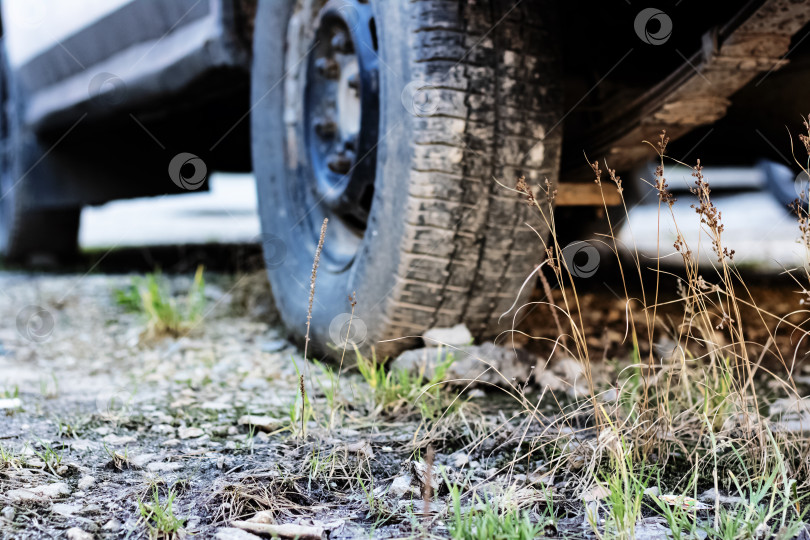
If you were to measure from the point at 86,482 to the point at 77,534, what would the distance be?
0.19 metres

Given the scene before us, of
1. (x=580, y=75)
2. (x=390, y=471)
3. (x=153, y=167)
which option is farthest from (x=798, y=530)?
(x=153, y=167)

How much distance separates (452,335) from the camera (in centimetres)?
168

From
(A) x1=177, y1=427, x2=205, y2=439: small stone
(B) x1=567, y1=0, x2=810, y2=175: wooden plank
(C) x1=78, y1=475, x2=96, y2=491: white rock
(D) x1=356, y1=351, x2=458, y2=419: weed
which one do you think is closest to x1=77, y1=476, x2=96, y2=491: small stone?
(C) x1=78, y1=475, x2=96, y2=491: white rock

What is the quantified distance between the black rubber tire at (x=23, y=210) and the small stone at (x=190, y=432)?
248 cm

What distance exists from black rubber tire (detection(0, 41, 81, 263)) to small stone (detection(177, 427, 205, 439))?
8.15 ft

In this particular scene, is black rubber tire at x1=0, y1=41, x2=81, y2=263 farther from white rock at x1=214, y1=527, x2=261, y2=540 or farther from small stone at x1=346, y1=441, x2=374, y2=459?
white rock at x1=214, y1=527, x2=261, y2=540

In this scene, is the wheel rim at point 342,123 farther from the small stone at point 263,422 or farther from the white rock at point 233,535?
the white rock at point 233,535

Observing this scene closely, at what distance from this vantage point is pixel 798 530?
36.0 inches

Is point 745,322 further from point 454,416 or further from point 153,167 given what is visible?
point 153,167

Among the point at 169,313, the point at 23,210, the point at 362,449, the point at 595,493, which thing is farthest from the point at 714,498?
the point at 23,210

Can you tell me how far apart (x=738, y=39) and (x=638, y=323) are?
3.03 ft

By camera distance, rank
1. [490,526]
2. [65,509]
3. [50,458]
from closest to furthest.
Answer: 1. [490,526]
2. [65,509]
3. [50,458]

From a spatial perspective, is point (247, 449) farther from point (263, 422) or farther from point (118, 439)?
point (118, 439)

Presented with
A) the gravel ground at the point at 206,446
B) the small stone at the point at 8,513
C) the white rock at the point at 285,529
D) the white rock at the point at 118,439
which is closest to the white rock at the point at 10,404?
the gravel ground at the point at 206,446
